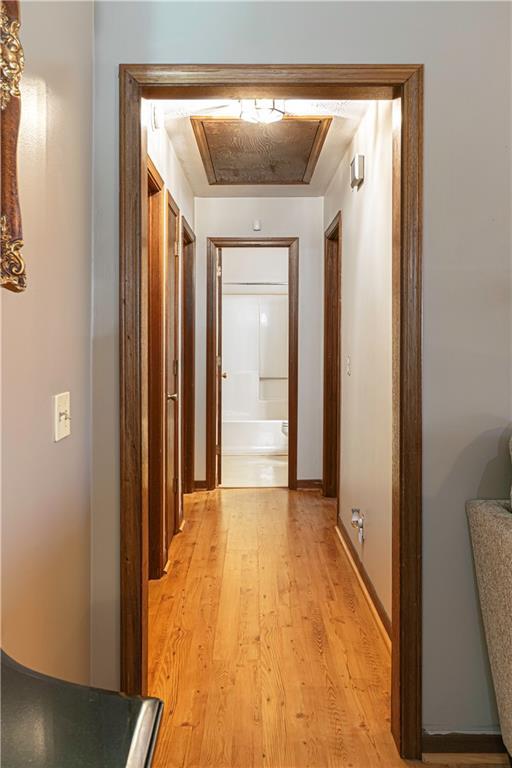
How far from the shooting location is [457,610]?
177cm

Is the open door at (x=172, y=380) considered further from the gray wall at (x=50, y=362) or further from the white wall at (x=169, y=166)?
the gray wall at (x=50, y=362)

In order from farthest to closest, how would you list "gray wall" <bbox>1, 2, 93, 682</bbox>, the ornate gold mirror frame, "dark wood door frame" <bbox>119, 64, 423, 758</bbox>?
1. "dark wood door frame" <bbox>119, 64, 423, 758</bbox>
2. "gray wall" <bbox>1, 2, 93, 682</bbox>
3. the ornate gold mirror frame

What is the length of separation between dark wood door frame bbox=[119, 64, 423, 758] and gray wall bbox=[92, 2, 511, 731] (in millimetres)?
34

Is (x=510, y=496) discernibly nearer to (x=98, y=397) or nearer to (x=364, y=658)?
(x=364, y=658)

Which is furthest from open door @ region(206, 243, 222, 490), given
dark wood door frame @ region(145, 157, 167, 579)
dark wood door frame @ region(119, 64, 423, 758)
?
dark wood door frame @ region(119, 64, 423, 758)

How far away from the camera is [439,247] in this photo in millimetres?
1741

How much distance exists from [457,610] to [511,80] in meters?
1.59

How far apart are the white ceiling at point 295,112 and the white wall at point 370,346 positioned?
0.09 meters

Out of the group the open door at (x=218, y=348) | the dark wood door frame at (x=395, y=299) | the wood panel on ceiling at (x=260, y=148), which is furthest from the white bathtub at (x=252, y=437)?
the dark wood door frame at (x=395, y=299)

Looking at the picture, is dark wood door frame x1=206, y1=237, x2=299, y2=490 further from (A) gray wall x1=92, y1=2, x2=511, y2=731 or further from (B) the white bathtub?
(A) gray wall x1=92, y1=2, x2=511, y2=731

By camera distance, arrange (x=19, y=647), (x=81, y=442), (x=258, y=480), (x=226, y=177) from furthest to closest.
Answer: (x=258, y=480) < (x=226, y=177) < (x=81, y=442) < (x=19, y=647)

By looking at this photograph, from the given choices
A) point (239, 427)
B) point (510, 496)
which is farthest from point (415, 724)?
point (239, 427)

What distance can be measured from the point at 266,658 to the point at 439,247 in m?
1.69

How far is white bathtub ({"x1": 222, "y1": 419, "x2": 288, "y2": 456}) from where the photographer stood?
681 cm
